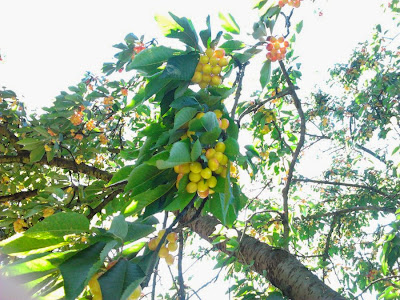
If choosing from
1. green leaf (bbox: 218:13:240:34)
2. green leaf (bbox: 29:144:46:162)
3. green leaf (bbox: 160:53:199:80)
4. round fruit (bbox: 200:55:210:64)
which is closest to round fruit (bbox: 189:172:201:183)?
green leaf (bbox: 160:53:199:80)

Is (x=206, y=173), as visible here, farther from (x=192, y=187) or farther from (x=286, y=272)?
(x=286, y=272)

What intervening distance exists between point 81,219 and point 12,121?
9.99 feet

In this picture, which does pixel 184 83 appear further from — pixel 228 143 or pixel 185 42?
pixel 228 143

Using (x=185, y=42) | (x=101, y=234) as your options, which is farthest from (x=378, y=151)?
(x=101, y=234)

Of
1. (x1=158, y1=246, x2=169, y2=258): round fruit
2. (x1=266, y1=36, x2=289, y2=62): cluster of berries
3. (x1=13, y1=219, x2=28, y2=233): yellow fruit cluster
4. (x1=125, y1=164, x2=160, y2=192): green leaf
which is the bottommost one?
(x1=158, y1=246, x2=169, y2=258): round fruit

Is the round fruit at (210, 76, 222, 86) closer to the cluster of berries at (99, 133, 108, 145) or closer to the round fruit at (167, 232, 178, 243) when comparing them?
the round fruit at (167, 232, 178, 243)

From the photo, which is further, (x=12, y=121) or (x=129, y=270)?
(x=12, y=121)

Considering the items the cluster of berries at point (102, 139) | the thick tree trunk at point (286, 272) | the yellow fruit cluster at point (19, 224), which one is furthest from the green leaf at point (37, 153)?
the thick tree trunk at point (286, 272)

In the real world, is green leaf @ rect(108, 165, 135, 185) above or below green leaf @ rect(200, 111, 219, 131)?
above

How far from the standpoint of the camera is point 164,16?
102 cm

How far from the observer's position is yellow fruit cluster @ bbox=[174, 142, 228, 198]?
79cm

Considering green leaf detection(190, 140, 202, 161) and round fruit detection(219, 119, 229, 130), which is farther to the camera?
round fruit detection(219, 119, 229, 130)

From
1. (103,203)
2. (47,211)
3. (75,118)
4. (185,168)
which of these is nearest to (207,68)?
(185,168)

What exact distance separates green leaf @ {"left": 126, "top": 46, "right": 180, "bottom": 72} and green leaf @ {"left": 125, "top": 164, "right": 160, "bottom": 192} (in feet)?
1.13
